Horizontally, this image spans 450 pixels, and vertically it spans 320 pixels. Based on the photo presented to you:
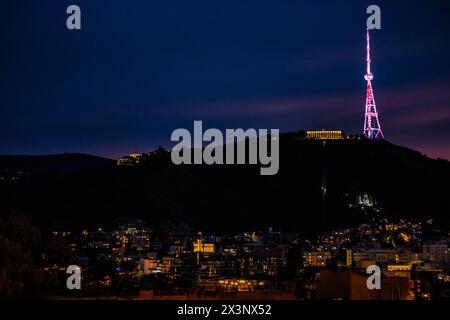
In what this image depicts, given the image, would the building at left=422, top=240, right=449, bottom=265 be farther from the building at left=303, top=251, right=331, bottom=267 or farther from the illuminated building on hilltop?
the illuminated building on hilltop

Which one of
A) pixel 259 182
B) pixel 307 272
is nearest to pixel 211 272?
pixel 307 272

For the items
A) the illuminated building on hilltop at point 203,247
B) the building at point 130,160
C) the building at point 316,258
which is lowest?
the building at point 316,258

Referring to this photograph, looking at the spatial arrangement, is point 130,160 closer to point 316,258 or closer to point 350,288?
point 316,258

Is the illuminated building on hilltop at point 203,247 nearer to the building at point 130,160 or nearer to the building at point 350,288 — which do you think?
the building at point 130,160

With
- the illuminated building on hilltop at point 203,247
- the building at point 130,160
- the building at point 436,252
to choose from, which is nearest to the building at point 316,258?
the building at point 436,252

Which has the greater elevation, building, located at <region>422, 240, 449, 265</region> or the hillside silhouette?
the hillside silhouette

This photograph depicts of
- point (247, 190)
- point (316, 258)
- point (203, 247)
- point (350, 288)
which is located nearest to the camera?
point (350, 288)

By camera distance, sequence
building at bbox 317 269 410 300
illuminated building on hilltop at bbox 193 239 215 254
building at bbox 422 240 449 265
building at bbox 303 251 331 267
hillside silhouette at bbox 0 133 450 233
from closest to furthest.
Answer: building at bbox 317 269 410 300 → building at bbox 303 251 331 267 → building at bbox 422 240 449 265 → illuminated building on hilltop at bbox 193 239 215 254 → hillside silhouette at bbox 0 133 450 233

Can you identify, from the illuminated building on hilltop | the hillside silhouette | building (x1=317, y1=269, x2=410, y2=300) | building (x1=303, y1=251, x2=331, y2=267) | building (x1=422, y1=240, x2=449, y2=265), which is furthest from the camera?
the hillside silhouette

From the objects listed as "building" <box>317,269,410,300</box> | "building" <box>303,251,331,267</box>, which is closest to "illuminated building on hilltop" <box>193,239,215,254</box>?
"building" <box>303,251,331,267</box>

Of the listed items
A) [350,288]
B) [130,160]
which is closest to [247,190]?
[130,160]
